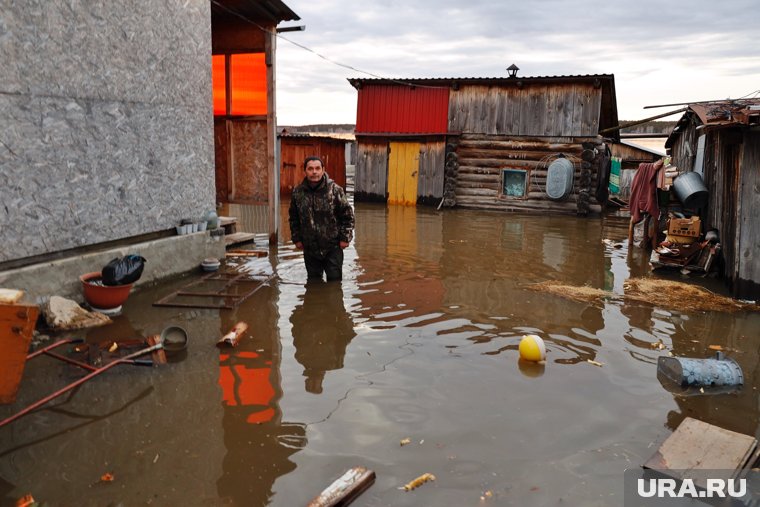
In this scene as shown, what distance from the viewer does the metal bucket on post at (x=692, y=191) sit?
1021 centimetres

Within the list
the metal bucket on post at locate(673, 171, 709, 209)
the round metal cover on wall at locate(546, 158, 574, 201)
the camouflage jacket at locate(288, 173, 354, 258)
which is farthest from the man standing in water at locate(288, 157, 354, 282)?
the round metal cover on wall at locate(546, 158, 574, 201)

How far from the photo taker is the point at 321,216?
307 inches

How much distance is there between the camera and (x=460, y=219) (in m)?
17.8

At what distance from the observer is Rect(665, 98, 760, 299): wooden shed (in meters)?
7.70

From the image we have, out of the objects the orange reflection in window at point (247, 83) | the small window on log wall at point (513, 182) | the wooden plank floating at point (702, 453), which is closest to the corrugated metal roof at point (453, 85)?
the small window on log wall at point (513, 182)

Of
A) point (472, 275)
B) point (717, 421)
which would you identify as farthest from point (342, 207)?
point (717, 421)

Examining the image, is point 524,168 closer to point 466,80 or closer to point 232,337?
point 466,80

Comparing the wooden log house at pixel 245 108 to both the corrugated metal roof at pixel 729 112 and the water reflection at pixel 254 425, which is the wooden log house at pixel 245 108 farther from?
the corrugated metal roof at pixel 729 112

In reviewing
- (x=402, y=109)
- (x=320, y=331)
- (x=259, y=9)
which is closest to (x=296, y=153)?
(x=402, y=109)

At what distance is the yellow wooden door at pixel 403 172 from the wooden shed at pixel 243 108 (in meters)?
10.5

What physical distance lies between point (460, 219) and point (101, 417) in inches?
581

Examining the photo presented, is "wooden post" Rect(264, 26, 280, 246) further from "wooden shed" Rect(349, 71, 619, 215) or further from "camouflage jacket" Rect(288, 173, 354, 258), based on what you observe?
"wooden shed" Rect(349, 71, 619, 215)

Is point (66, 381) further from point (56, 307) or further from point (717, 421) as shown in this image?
point (717, 421)

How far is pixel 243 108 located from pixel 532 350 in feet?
30.7
